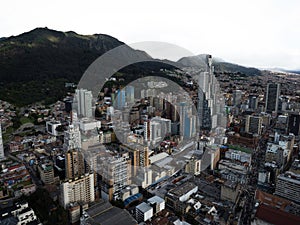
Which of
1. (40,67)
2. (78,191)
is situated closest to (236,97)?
(78,191)

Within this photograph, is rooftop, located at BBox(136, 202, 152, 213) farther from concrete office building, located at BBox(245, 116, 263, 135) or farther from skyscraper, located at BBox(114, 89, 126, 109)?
skyscraper, located at BBox(114, 89, 126, 109)

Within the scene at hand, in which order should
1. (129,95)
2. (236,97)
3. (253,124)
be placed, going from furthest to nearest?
(236,97) → (129,95) → (253,124)

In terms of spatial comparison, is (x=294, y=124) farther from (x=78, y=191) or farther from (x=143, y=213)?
(x=78, y=191)

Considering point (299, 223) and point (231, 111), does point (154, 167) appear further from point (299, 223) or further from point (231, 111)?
point (231, 111)

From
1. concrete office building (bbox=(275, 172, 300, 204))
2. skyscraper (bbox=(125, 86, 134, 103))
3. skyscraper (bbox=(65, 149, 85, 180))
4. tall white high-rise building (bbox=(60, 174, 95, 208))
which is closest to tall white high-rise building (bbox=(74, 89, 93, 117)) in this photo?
skyscraper (bbox=(125, 86, 134, 103))

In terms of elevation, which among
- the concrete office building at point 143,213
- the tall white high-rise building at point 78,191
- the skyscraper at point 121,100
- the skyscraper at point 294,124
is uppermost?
the skyscraper at point 121,100

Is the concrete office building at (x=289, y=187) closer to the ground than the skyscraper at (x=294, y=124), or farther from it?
closer to the ground

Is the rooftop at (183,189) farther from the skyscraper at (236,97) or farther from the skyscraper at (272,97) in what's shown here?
the skyscraper at (272,97)

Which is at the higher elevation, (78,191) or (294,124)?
(294,124)

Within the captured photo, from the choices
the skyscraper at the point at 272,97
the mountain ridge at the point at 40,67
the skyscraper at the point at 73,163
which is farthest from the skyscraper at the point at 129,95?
the skyscraper at the point at 272,97
